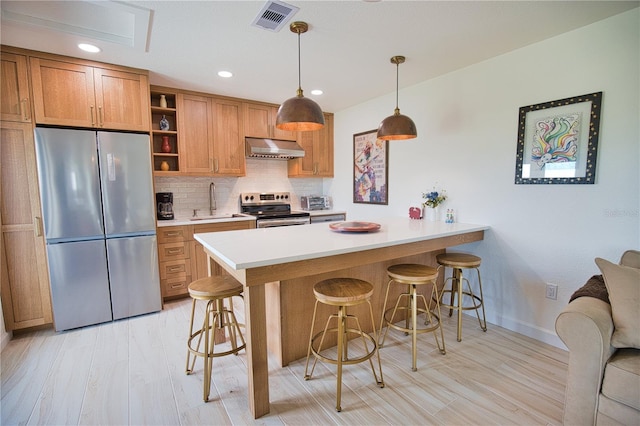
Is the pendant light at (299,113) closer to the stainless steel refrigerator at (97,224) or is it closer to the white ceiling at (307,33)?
the white ceiling at (307,33)

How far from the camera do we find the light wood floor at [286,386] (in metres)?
1.66

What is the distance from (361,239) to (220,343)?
1466 mm

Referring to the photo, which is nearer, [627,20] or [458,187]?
[627,20]

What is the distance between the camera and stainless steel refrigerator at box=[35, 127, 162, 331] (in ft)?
8.46

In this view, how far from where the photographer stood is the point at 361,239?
6.85 ft

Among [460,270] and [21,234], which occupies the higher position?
[21,234]

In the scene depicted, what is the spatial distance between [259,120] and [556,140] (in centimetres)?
325

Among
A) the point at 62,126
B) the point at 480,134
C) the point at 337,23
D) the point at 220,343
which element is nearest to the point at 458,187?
the point at 480,134

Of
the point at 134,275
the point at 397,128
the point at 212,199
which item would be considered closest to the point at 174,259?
the point at 134,275

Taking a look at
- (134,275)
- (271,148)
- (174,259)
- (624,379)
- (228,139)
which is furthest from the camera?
(271,148)

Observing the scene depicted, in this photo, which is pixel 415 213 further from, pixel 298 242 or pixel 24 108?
pixel 24 108

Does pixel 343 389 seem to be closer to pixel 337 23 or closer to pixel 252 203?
pixel 337 23

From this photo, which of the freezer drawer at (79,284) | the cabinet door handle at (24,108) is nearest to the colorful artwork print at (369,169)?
the freezer drawer at (79,284)

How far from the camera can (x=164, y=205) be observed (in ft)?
11.8
